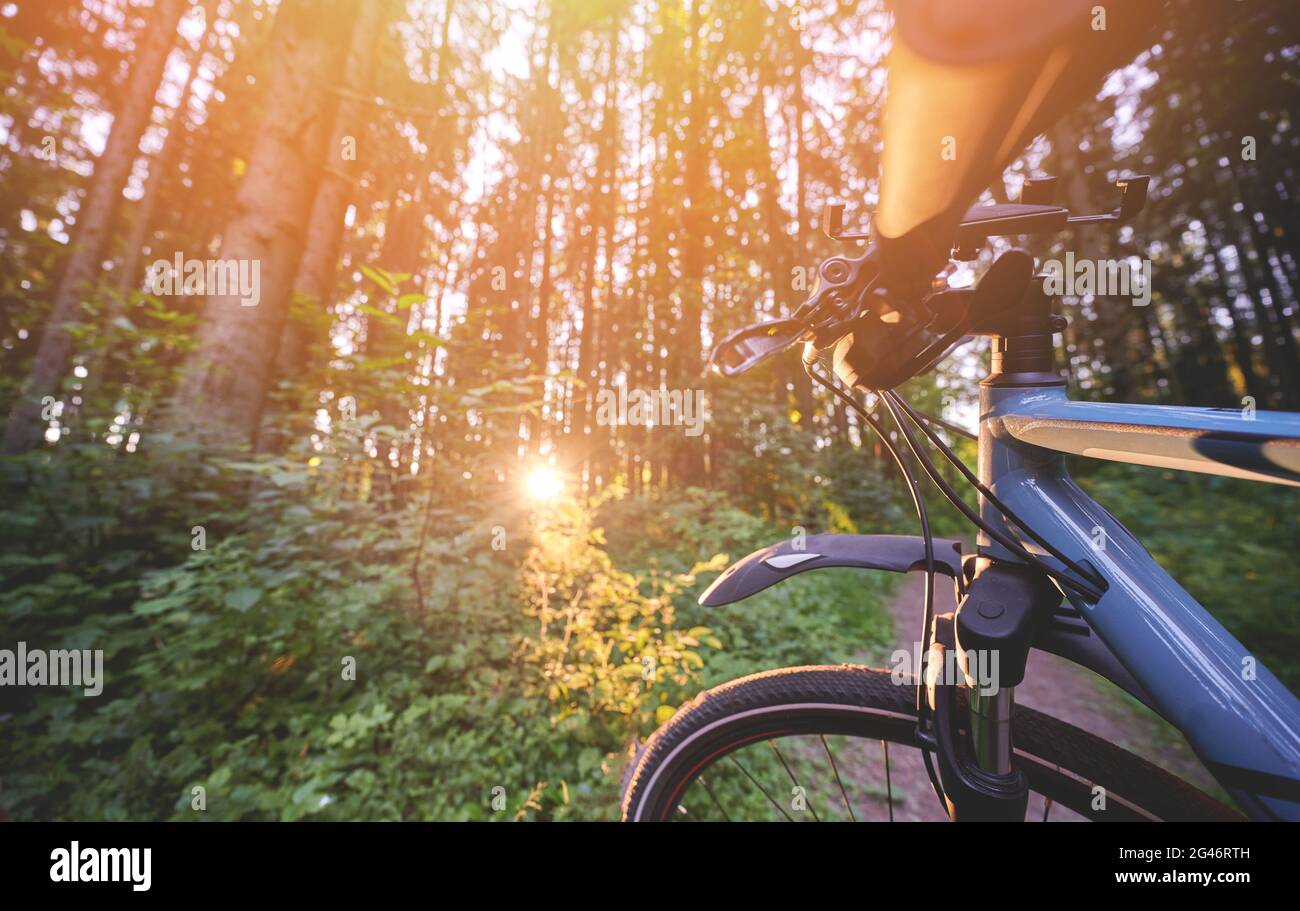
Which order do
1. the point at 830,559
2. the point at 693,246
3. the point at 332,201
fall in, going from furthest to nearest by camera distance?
the point at 693,246, the point at 332,201, the point at 830,559

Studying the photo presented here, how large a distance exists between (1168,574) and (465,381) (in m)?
3.95

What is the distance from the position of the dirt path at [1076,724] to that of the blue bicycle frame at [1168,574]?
4.08ft

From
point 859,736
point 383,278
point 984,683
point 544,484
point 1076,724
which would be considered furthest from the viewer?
point 544,484

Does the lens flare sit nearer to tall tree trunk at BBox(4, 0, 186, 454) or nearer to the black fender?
the black fender

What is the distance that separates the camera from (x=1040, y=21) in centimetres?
57

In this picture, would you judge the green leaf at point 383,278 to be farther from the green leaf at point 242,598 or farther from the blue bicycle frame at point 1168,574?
the blue bicycle frame at point 1168,574

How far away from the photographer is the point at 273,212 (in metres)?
4.49

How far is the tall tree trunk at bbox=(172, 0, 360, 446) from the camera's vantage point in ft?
13.8

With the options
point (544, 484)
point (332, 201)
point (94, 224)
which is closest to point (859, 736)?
point (544, 484)

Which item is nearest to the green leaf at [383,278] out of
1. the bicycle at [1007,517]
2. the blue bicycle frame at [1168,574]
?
the bicycle at [1007,517]

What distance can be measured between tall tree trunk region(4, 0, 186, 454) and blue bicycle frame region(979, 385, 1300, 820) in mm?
7380

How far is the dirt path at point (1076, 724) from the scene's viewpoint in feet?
8.84

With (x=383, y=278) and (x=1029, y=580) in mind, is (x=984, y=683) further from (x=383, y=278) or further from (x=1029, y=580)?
(x=383, y=278)
